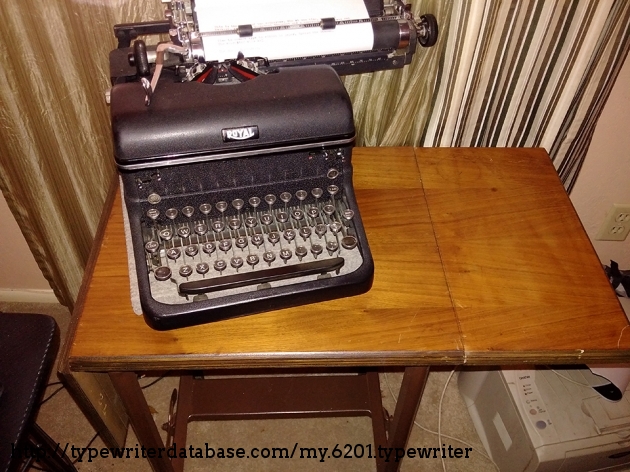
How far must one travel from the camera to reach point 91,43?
1.25 m

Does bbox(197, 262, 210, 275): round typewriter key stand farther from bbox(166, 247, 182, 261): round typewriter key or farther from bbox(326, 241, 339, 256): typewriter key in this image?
bbox(326, 241, 339, 256): typewriter key

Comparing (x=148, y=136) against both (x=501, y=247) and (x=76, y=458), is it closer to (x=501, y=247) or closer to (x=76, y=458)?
(x=501, y=247)

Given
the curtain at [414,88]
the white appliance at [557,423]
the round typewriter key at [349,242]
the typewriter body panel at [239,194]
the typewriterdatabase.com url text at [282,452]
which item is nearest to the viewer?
the typewriter body panel at [239,194]

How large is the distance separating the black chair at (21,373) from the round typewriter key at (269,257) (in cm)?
53

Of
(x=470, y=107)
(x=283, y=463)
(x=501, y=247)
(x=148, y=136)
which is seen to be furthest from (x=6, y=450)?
(x=470, y=107)

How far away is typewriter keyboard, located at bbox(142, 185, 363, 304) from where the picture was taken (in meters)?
1.02

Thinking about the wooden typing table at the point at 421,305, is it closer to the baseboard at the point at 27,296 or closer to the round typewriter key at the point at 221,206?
the round typewriter key at the point at 221,206

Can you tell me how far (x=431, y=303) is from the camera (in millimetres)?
1096

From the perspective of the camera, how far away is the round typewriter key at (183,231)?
1.08m

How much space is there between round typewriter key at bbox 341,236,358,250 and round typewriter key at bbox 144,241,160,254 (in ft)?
1.15

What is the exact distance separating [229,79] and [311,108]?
197 millimetres

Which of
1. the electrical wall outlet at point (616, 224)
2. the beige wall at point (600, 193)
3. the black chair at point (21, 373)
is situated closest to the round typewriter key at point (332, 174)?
the black chair at point (21, 373)

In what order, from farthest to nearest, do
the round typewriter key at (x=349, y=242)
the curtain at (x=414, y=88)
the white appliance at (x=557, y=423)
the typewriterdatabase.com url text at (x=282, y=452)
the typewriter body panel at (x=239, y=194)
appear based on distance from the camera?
the typewriterdatabase.com url text at (x=282, y=452) → the white appliance at (x=557, y=423) → the curtain at (x=414, y=88) → the round typewriter key at (x=349, y=242) → the typewriter body panel at (x=239, y=194)

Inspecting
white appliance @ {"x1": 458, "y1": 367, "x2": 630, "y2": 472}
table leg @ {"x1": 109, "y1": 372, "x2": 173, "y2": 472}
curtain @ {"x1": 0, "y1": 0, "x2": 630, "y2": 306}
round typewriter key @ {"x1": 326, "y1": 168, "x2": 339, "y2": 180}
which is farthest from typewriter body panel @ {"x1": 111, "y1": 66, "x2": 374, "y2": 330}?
white appliance @ {"x1": 458, "y1": 367, "x2": 630, "y2": 472}
